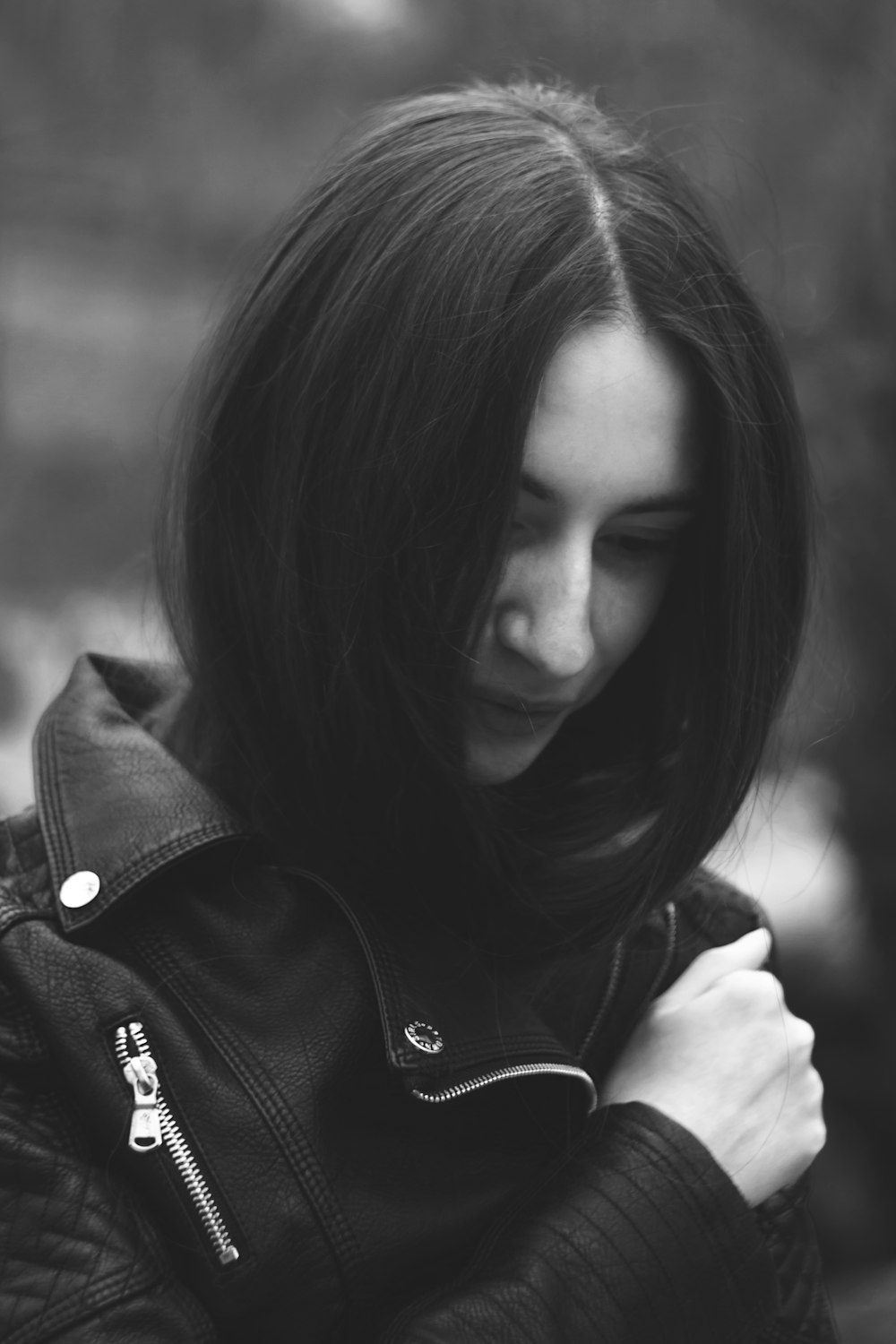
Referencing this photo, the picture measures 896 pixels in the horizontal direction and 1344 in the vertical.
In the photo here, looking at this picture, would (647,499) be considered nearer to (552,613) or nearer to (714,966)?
(552,613)

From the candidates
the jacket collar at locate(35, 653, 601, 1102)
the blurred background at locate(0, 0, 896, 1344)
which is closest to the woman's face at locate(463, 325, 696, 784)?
the jacket collar at locate(35, 653, 601, 1102)

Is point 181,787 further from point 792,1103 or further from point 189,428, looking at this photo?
point 792,1103

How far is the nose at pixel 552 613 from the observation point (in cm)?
127

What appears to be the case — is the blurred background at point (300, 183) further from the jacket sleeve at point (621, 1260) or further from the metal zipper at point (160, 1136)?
the metal zipper at point (160, 1136)

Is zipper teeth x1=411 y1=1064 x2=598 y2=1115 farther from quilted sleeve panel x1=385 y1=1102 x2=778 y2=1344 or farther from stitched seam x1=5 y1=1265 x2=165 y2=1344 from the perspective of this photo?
stitched seam x1=5 y1=1265 x2=165 y2=1344

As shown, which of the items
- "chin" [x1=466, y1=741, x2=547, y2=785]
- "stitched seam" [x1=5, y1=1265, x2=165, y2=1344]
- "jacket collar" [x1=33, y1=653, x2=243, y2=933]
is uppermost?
"chin" [x1=466, y1=741, x2=547, y2=785]

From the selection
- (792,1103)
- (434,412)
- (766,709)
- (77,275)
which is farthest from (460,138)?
(77,275)

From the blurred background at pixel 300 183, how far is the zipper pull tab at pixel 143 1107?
1.35m

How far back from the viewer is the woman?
1.15m

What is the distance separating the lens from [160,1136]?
1136 mm

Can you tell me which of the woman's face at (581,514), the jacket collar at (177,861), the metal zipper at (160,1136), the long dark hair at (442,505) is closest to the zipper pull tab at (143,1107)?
the metal zipper at (160,1136)

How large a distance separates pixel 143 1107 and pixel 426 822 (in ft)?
1.32

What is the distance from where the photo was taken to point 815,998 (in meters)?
2.44

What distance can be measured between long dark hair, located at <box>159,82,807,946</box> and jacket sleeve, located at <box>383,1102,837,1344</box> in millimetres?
236
